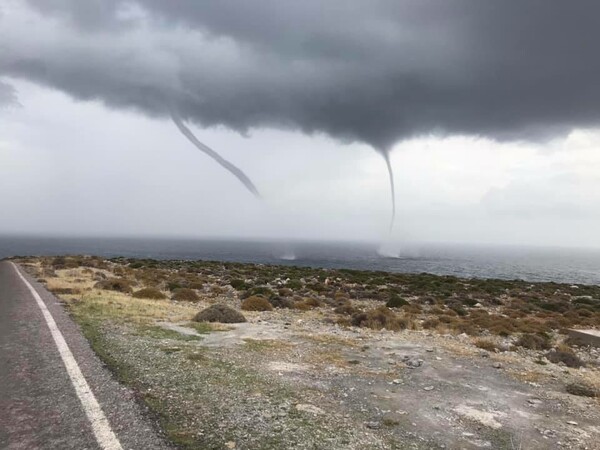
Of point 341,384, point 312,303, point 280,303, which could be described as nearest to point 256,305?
point 280,303

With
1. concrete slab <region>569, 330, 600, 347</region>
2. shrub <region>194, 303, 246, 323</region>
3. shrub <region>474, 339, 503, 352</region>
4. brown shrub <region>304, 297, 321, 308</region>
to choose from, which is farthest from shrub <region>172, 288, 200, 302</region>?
concrete slab <region>569, 330, 600, 347</region>

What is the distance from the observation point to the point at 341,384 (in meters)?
9.77

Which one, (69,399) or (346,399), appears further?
(346,399)

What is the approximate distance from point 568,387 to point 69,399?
11.5 m

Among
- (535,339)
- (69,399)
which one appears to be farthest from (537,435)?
(535,339)

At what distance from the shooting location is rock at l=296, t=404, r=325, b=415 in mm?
7684

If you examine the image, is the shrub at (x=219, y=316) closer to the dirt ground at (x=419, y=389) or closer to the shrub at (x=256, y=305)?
the dirt ground at (x=419, y=389)

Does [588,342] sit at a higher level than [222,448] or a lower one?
lower

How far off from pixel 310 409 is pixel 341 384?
2.12 meters

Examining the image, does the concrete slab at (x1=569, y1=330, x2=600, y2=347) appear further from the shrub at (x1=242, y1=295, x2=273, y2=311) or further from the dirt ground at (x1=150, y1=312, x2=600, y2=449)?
the shrub at (x1=242, y1=295, x2=273, y2=311)

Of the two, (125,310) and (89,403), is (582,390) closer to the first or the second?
(89,403)

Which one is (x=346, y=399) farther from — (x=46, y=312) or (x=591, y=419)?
(x=46, y=312)

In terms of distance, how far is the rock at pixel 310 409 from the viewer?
7684 mm

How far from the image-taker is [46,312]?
56.1ft
